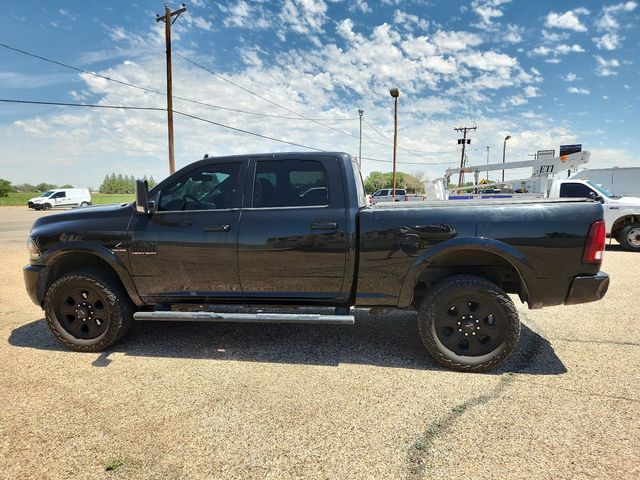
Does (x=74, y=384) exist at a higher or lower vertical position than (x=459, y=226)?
lower

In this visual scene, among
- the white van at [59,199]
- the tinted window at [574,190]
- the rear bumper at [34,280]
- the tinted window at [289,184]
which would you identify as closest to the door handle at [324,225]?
the tinted window at [289,184]

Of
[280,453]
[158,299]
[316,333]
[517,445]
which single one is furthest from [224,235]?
[517,445]

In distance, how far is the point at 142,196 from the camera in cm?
352

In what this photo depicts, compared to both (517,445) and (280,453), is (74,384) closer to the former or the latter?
(280,453)

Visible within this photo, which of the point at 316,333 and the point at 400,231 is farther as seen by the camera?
the point at 316,333

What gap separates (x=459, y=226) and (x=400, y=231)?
1.58 feet

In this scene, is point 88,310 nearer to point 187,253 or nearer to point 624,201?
point 187,253

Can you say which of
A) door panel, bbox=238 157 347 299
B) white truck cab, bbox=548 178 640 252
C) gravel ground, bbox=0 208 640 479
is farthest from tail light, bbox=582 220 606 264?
white truck cab, bbox=548 178 640 252

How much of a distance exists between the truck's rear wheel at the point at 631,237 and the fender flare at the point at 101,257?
11720 mm

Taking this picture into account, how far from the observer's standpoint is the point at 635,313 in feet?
16.2

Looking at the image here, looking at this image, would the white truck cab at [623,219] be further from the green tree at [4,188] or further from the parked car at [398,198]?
the green tree at [4,188]

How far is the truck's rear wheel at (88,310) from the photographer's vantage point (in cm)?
373

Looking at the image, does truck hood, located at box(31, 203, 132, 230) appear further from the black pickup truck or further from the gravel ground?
the gravel ground

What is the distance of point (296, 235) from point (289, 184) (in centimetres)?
53
